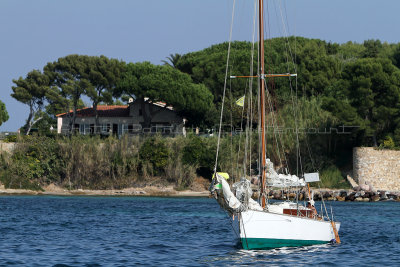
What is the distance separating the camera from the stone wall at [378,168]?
75312 millimetres

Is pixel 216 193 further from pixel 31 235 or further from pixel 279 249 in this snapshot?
pixel 31 235

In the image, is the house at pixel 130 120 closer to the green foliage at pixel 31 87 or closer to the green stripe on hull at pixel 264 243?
the green foliage at pixel 31 87

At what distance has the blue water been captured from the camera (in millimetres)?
27594

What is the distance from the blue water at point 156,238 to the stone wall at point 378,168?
15258 mm

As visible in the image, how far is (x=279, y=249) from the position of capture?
29.6 m

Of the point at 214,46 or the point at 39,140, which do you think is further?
the point at 214,46

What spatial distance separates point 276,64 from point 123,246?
69306 mm

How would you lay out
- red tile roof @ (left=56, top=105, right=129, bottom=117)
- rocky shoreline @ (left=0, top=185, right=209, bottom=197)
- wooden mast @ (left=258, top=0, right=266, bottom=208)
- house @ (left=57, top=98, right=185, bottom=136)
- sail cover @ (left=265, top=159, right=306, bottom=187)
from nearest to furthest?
wooden mast @ (left=258, top=0, right=266, bottom=208)
sail cover @ (left=265, top=159, right=306, bottom=187)
rocky shoreline @ (left=0, top=185, right=209, bottom=197)
house @ (left=57, top=98, right=185, bottom=136)
red tile roof @ (left=56, top=105, right=129, bottom=117)

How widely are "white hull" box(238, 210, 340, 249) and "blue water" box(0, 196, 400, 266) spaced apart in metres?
0.44

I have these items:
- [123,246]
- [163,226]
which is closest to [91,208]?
[163,226]

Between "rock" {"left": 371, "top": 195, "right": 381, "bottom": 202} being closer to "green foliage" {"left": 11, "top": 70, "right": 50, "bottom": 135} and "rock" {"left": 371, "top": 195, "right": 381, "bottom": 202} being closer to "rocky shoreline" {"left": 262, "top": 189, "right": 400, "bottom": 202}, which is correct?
"rocky shoreline" {"left": 262, "top": 189, "right": 400, "bottom": 202}

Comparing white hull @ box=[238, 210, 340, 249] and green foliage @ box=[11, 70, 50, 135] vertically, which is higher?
green foliage @ box=[11, 70, 50, 135]

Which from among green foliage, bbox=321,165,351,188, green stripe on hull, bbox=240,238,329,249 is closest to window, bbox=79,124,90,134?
green foliage, bbox=321,165,351,188

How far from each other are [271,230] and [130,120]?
72.5 metres
